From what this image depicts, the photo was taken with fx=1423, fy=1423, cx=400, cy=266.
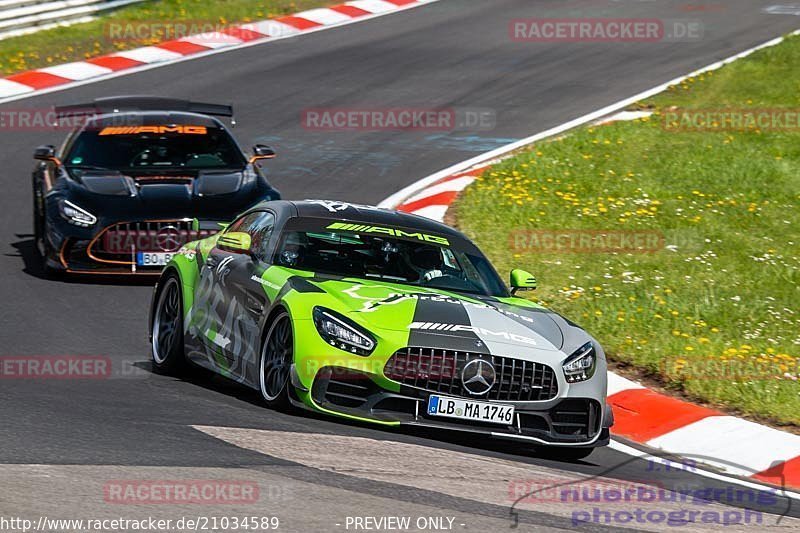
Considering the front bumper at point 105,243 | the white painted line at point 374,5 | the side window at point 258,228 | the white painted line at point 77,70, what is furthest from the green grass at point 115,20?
the side window at point 258,228

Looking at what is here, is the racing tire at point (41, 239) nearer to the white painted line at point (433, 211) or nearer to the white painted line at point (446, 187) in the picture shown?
the white painted line at point (433, 211)

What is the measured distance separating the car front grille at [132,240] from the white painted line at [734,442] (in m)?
5.17

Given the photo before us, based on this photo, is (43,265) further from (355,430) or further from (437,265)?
(355,430)

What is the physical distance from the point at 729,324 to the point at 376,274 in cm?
362

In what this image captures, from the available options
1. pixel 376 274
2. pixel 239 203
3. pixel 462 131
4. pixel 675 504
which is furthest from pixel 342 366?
pixel 462 131

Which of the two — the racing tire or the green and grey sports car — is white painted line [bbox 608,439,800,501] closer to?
the green and grey sports car

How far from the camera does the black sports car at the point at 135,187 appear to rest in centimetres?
1263

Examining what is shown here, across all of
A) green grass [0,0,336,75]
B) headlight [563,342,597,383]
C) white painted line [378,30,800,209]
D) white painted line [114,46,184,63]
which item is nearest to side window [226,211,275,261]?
headlight [563,342,597,383]

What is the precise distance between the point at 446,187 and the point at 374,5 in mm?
11091

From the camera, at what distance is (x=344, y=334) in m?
8.09

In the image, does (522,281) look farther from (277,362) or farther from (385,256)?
(277,362)

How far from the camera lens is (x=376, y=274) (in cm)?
912

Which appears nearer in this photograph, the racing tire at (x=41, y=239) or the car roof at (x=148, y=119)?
the racing tire at (x=41, y=239)

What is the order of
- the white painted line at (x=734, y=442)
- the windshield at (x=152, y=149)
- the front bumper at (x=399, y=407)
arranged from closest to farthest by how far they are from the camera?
the front bumper at (x=399, y=407) < the white painted line at (x=734, y=442) < the windshield at (x=152, y=149)
